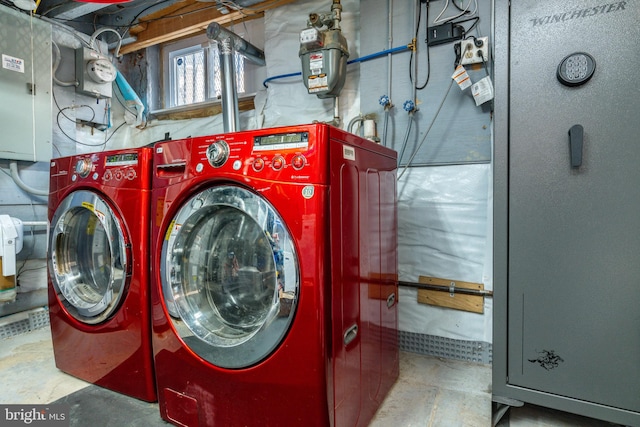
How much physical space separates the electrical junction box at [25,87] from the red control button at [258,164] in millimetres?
2171

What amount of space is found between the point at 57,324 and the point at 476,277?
2102 millimetres

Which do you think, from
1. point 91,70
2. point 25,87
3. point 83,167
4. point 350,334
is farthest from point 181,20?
point 350,334

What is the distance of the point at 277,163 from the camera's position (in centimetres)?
107

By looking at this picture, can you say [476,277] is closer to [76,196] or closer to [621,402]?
[621,402]

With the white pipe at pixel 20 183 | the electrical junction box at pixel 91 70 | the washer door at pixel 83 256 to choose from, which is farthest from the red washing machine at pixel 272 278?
the electrical junction box at pixel 91 70

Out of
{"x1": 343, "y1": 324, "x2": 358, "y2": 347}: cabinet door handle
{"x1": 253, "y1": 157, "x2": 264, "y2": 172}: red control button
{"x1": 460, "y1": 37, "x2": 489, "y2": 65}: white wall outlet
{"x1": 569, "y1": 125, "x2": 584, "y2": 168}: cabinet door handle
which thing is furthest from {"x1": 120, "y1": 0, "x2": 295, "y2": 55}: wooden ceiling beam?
{"x1": 343, "y1": 324, "x2": 358, "y2": 347}: cabinet door handle

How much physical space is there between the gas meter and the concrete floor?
1.58 m

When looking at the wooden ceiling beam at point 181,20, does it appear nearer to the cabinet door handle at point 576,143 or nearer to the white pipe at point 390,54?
the white pipe at point 390,54

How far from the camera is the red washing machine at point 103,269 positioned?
56.4 inches

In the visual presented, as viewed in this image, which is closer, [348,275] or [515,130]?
[348,275]

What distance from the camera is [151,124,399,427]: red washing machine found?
1037 millimetres

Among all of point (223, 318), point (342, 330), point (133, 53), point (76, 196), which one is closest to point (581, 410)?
point (342, 330)

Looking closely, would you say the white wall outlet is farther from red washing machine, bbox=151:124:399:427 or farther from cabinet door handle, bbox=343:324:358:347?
cabinet door handle, bbox=343:324:358:347

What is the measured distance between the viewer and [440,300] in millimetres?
1919
